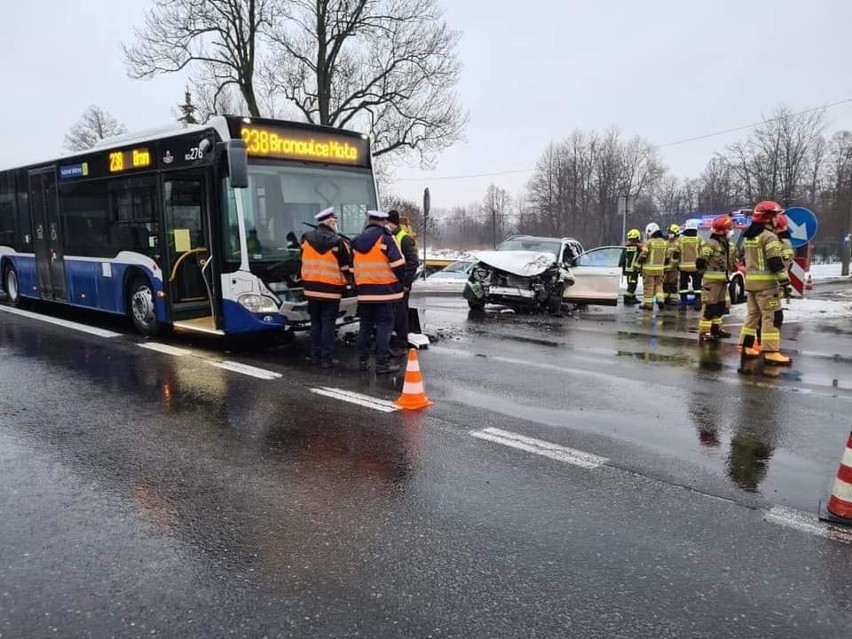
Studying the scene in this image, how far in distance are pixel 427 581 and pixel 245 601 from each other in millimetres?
846

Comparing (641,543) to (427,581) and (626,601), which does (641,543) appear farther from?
(427,581)

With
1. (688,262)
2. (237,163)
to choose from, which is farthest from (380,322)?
(688,262)

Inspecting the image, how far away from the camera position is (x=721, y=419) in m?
5.73

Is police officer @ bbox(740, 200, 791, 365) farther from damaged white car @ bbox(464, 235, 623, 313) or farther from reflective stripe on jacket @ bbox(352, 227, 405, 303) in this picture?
damaged white car @ bbox(464, 235, 623, 313)

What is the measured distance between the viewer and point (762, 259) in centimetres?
802

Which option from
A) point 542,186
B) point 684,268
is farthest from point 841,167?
point 684,268

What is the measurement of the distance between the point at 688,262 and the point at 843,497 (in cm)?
1179

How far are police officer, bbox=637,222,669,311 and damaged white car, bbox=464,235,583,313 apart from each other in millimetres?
2206

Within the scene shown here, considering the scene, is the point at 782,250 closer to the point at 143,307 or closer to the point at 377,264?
the point at 377,264

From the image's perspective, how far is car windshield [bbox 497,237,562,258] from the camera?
47.0 ft

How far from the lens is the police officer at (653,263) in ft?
48.2

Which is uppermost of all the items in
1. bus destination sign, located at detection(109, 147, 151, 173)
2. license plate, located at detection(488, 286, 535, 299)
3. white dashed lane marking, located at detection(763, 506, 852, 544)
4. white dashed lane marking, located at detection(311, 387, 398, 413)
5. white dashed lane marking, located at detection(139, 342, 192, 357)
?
bus destination sign, located at detection(109, 147, 151, 173)

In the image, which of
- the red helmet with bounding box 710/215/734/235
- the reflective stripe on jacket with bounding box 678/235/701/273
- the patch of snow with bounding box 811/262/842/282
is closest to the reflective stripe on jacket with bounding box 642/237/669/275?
the reflective stripe on jacket with bounding box 678/235/701/273

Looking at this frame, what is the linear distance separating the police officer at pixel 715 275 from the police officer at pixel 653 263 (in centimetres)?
442
